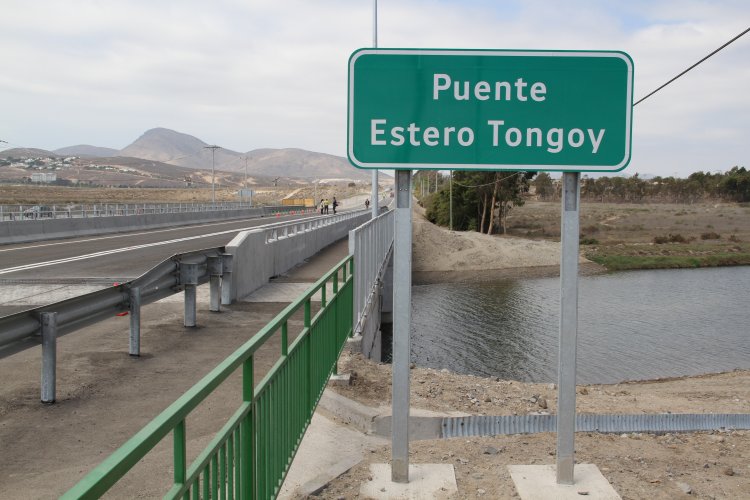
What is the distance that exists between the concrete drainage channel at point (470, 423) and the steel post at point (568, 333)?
68.6 inches

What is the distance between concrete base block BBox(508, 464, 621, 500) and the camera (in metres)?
5.24

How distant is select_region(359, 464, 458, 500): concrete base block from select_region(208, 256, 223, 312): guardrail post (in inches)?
267

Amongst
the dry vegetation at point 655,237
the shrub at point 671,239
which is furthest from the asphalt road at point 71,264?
the shrub at point 671,239

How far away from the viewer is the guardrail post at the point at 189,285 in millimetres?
10438

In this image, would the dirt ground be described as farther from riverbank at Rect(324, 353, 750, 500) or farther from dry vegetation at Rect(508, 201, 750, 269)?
dry vegetation at Rect(508, 201, 750, 269)

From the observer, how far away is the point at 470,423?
7.21 metres

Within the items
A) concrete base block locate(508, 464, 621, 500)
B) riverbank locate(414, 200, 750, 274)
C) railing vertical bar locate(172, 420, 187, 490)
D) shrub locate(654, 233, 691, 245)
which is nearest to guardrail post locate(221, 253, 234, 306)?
concrete base block locate(508, 464, 621, 500)

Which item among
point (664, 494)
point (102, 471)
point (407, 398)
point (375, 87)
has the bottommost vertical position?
point (664, 494)

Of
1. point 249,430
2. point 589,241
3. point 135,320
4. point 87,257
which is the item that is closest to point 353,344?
point 135,320

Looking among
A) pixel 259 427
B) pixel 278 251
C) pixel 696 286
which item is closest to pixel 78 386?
pixel 259 427

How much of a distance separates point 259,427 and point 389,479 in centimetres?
195

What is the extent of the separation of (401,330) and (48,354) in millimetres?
Answer: 3261

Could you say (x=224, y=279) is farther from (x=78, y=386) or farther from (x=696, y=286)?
(x=696, y=286)

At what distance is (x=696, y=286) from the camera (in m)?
43.6
